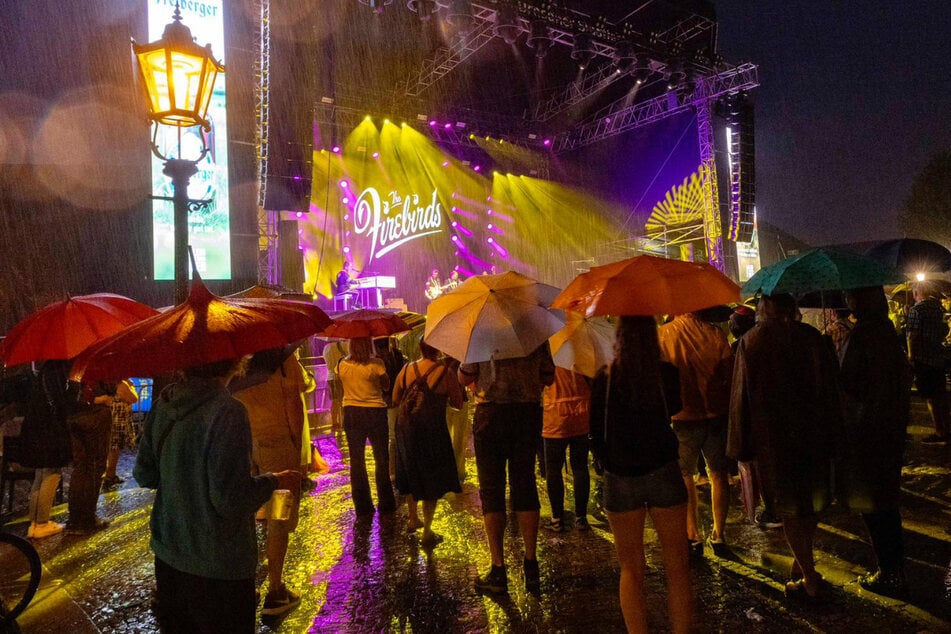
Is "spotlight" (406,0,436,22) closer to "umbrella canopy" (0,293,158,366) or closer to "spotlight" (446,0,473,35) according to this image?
"spotlight" (446,0,473,35)

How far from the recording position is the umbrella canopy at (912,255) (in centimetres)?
428

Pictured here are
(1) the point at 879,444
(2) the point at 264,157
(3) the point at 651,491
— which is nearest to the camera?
(3) the point at 651,491

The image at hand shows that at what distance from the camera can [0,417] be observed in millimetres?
5031

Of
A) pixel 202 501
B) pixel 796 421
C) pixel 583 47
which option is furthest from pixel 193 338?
pixel 583 47

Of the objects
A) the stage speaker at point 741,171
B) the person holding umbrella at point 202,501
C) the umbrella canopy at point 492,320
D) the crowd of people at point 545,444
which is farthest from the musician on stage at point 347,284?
the person holding umbrella at point 202,501

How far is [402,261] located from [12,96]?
13.4 m

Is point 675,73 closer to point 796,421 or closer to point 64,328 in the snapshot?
point 796,421

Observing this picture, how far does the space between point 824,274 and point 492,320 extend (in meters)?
2.07

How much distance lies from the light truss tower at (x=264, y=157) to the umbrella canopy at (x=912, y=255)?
8.89 meters

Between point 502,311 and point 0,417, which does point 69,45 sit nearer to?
point 0,417

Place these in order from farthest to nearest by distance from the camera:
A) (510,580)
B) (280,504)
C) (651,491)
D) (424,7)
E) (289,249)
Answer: (289,249)
(424,7)
(510,580)
(651,491)
(280,504)

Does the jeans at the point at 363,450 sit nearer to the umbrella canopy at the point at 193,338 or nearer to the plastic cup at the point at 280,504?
the plastic cup at the point at 280,504

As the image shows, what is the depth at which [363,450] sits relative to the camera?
17.4 ft

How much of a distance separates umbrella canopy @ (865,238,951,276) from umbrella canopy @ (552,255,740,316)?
1.87 meters
